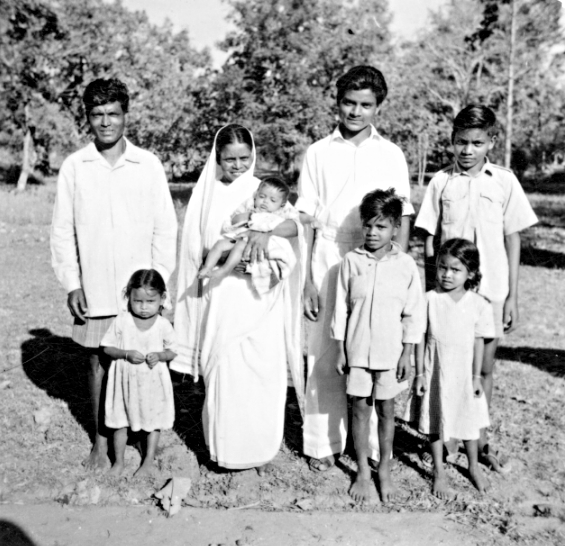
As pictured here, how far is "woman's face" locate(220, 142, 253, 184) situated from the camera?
11.8 ft

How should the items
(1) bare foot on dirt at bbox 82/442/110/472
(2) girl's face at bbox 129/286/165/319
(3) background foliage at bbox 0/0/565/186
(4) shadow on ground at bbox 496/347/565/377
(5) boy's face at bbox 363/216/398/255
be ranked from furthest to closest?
1. (3) background foliage at bbox 0/0/565/186
2. (4) shadow on ground at bbox 496/347/565/377
3. (1) bare foot on dirt at bbox 82/442/110/472
4. (2) girl's face at bbox 129/286/165/319
5. (5) boy's face at bbox 363/216/398/255

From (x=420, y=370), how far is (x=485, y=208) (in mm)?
983

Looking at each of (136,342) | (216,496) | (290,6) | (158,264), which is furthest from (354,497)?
(290,6)

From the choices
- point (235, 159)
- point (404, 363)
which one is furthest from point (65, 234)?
point (404, 363)

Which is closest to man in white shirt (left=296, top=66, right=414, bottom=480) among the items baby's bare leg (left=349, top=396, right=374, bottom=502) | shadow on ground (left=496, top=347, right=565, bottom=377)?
baby's bare leg (left=349, top=396, right=374, bottom=502)

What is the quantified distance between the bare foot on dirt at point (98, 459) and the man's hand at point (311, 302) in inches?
60.0

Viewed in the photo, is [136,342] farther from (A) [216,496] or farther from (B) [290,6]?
(B) [290,6]

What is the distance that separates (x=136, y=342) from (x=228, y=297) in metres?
0.58

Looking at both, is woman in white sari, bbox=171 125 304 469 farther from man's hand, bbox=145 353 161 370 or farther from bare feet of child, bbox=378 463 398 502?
bare feet of child, bbox=378 463 398 502

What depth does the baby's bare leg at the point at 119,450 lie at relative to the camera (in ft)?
12.6

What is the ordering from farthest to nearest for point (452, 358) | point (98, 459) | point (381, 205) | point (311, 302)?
Result: point (98, 459)
point (311, 302)
point (452, 358)
point (381, 205)

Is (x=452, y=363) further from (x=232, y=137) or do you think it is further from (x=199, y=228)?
(x=232, y=137)

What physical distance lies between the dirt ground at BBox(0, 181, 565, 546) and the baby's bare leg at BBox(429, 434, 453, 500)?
6 cm

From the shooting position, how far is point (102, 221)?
3.69 meters
